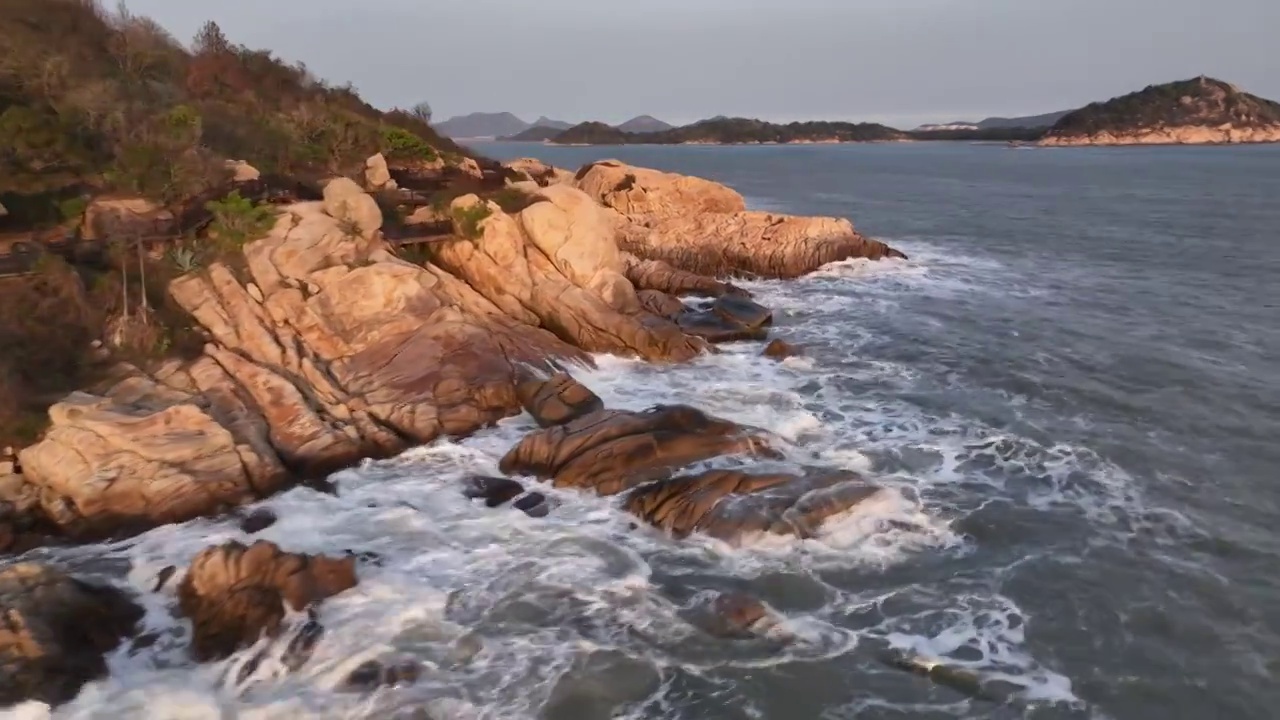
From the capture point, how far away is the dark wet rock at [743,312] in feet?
111

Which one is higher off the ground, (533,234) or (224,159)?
(224,159)

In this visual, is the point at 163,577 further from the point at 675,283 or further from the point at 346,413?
the point at 675,283

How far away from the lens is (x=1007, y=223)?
64062mm

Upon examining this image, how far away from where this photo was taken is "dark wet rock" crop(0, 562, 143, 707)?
13.0m

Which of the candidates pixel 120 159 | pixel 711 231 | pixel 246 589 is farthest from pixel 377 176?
pixel 246 589

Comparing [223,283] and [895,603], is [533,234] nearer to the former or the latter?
[223,283]

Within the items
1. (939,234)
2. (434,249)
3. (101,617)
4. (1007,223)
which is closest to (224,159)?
A: (434,249)

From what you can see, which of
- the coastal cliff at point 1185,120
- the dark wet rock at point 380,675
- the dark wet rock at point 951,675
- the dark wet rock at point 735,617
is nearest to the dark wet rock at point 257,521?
the dark wet rock at point 380,675

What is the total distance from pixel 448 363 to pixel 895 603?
1472 cm

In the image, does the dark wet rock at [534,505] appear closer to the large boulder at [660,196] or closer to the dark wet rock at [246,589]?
the dark wet rock at [246,589]

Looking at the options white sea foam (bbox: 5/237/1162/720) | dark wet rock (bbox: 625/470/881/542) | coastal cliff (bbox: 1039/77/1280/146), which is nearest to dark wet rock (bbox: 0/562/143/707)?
white sea foam (bbox: 5/237/1162/720)

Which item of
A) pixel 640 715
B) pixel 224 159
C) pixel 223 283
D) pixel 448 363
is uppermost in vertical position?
pixel 224 159

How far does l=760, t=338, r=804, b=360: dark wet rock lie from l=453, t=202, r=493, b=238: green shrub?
457 inches

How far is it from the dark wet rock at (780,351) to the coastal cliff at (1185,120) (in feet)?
630
